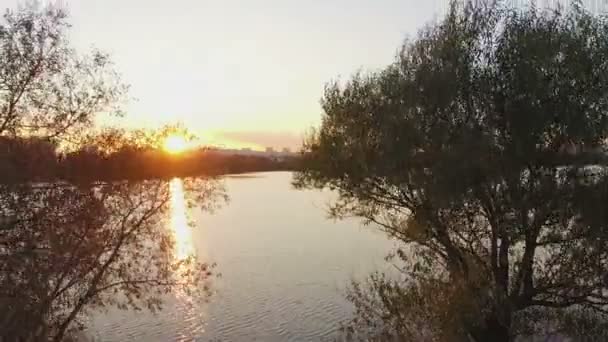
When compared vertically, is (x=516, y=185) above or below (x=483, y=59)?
below

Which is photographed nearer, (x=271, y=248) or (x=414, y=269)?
(x=414, y=269)

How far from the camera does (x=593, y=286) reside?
10.2 m

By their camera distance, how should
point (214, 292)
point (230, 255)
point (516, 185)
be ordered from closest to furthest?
point (516, 185) < point (214, 292) < point (230, 255)

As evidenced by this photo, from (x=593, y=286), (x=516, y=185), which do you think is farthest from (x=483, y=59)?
(x=593, y=286)

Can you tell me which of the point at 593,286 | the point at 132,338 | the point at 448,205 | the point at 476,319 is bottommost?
the point at 132,338

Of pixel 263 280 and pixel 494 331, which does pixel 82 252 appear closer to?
pixel 494 331

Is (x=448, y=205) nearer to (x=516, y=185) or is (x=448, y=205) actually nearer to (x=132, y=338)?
(x=516, y=185)

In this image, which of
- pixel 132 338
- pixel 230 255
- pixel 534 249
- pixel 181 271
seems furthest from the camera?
pixel 230 255

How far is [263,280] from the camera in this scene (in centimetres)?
2070

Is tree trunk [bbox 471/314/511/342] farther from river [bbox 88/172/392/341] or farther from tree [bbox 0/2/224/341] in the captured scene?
tree [bbox 0/2/224/341]

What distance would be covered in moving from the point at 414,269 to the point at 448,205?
2324 mm

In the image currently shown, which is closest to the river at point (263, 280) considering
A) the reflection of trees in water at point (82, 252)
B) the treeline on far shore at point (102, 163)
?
the treeline on far shore at point (102, 163)

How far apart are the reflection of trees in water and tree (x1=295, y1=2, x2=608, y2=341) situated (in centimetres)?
434

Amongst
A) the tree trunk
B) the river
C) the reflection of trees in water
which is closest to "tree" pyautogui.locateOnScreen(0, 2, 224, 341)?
the reflection of trees in water
